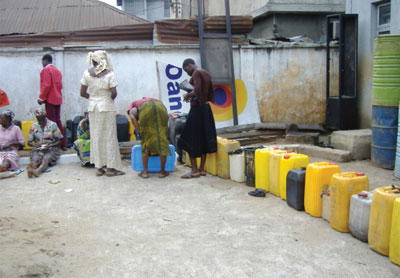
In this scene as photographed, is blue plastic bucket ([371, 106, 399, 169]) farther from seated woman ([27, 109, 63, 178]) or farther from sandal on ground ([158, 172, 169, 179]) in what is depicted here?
seated woman ([27, 109, 63, 178])

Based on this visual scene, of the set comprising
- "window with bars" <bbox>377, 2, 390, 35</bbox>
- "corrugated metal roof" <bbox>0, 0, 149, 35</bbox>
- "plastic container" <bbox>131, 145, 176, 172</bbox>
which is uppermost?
"corrugated metal roof" <bbox>0, 0, 149, 35</bbox>

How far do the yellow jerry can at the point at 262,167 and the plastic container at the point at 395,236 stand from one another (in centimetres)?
230

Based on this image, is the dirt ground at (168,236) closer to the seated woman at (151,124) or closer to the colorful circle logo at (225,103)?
the seated woman at (151,124)

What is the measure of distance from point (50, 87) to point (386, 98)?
20.0ft

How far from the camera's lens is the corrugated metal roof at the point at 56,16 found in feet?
55.9

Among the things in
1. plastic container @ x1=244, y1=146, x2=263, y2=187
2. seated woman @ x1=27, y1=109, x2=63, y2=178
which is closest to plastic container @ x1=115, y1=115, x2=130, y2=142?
seated woman @ x1=27, y1=109, x2=63, y2=178

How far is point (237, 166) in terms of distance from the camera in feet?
21.2

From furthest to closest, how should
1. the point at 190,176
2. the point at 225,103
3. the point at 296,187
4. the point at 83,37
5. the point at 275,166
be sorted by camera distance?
the point at 83,37 < the point at 225,103 < the point at 190,176 < the point at 275,166 < the point at 296,187

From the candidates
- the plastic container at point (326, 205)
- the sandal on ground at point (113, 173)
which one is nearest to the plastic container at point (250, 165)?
the plastic container at point (326, 205)

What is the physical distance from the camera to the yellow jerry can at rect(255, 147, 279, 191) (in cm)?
586

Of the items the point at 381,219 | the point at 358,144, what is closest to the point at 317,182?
the point at 381,219

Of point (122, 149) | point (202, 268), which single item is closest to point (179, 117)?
point (122, 149)

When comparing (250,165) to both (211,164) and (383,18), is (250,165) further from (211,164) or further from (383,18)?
(383,18)

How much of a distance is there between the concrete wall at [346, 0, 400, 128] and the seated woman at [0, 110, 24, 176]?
688 centimetres
